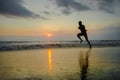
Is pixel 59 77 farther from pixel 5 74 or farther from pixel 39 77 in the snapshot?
pixel 5 74

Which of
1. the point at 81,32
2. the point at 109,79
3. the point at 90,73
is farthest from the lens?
the point at 81,32

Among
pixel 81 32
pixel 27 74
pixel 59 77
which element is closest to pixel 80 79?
pixel 59 77

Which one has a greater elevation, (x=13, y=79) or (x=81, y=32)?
(x=81, y=32)

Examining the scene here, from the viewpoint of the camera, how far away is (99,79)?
6.64m

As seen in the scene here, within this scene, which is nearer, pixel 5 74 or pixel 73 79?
pixel 73 79

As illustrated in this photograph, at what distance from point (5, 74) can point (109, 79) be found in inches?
124

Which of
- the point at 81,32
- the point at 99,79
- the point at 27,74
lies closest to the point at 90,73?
the point at 99,79

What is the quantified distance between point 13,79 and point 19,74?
0.78 metres

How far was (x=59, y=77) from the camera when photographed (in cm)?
697

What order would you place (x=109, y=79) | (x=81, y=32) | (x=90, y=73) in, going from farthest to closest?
(x=81, y=32) → (x=90, y=73) → (x=109, y=79)

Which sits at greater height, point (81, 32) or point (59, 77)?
point (81, 32)

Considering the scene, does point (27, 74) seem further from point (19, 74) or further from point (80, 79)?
point (80, 79)

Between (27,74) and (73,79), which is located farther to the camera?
(27,74)

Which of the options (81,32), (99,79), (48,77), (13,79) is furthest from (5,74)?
(81,32)
